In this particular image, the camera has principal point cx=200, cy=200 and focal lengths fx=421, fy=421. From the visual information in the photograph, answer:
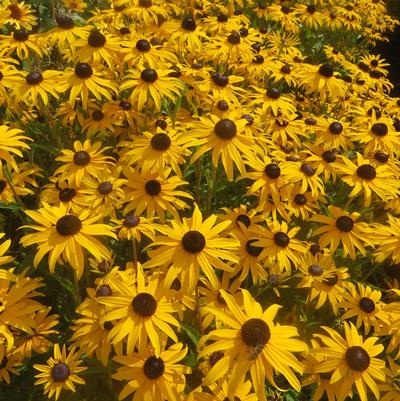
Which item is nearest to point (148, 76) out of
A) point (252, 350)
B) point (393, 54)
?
point (252, 350)

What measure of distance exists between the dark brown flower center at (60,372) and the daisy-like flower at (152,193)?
3.05 ft

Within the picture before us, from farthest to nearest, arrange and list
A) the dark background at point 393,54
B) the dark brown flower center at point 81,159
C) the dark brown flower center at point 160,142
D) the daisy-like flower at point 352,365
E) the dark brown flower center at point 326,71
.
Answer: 1. the dark background at point 393,54
2. the dark brown flower center at point 326,71
3. the dark brown flower center at point 81,159
4. the dark brown flower center at point 160,142
5. the daisy-like flower at point 352,365

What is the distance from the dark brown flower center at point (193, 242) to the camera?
201 cm

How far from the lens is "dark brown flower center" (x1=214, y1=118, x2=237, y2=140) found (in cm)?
257

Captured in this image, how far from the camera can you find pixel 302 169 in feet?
10.0

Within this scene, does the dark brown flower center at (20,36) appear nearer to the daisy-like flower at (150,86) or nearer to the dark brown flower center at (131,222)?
the daisy-like flower at (150,86)

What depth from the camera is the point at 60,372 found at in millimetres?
2109

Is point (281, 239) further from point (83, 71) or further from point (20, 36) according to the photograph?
point (20, 36)

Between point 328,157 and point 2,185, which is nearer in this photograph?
point 2,185

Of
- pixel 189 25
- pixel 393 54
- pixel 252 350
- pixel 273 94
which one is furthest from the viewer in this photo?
pixel 393 54

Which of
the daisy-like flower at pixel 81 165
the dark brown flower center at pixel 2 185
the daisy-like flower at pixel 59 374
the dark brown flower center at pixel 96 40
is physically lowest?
the daisy-like flower at pixel 59 374

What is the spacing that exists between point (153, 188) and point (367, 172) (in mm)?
1537

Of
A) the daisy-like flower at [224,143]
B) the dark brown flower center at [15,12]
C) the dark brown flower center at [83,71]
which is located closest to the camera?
the daisy-like flower at [224,143]

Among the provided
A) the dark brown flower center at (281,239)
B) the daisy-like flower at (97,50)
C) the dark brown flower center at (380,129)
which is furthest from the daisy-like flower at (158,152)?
the dark brown flower center at (380,129)
